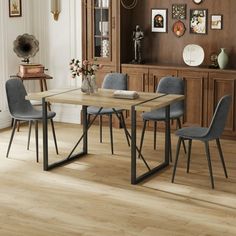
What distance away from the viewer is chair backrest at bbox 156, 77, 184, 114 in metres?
6.70

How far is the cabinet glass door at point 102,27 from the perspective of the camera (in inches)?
309

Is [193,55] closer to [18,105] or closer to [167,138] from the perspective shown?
[167,138]

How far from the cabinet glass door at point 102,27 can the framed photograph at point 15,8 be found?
1.05 metres

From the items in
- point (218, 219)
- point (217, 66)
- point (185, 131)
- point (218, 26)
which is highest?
point (218, 26)

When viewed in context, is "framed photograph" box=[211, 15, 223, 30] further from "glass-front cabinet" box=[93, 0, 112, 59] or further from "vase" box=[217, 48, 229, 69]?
"glass-front cabinet" box=[93, 0, 112, 59]

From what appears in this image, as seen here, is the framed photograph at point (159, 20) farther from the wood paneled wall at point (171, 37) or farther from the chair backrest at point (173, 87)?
the chair backrest at point (173, 87)

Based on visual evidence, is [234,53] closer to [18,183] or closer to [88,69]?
[88,69]

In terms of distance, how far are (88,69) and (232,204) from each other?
211cm

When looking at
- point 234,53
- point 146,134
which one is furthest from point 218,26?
point 146,134

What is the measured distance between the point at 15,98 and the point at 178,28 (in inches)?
92.6

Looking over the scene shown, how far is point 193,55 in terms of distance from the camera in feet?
25.1

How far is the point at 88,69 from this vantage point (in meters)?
6.36

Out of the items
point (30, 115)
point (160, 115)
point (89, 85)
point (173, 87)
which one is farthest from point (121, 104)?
point (30, 115)

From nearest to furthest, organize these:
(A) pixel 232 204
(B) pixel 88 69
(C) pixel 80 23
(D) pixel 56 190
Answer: (A) pixel 232 204, (D) pixel 56 190, (B) pixel 88 69, (C) pixel 80 23
